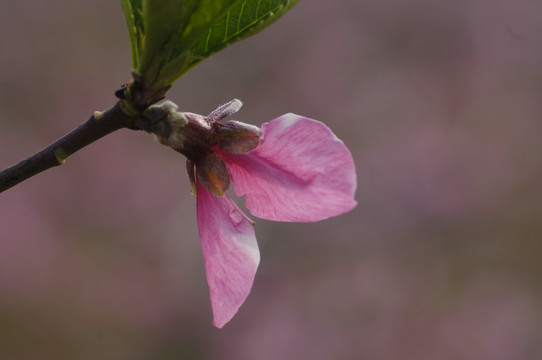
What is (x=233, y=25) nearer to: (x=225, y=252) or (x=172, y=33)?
(x=172, y=33)

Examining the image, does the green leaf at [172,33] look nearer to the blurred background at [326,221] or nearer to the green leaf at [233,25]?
the green leaf at [233,25]

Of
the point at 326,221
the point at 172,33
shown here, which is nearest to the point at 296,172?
the point at 172,33

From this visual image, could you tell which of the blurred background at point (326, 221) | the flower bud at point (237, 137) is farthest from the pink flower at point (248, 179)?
the blurred background at point (326, 221)

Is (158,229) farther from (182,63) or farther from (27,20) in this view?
(182,63)

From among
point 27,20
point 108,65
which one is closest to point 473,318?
point 108,65

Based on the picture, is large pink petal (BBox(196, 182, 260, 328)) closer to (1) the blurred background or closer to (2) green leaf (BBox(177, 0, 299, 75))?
(2) green leaf (BBox(177, 0, 299, 75))

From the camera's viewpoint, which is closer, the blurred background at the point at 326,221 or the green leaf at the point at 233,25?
the green leaf at the point at 233,25

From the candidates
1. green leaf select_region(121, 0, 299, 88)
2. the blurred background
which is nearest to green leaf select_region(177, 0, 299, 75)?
green leaf select_region(121, 0, 299, 88)
